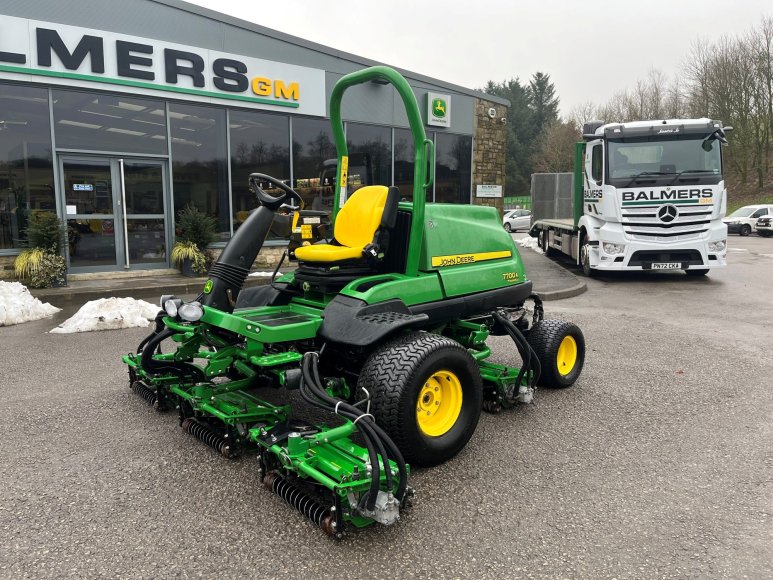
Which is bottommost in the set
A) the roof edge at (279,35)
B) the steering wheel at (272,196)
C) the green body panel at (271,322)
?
the green body panel at (271,322)

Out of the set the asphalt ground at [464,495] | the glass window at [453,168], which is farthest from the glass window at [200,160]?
the asphalt ground at [464,495]

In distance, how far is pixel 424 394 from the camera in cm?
352

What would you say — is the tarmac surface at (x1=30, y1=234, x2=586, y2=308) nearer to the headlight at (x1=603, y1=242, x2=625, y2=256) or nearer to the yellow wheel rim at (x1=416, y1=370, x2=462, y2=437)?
the headlight at (x1=603, y1=242, x2=625, y2=256)

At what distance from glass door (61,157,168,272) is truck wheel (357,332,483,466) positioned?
8.99 m

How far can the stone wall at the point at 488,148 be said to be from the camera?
626 inches

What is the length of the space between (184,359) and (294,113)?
30.7 ft

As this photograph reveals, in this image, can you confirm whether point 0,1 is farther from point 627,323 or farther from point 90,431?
point 627,323

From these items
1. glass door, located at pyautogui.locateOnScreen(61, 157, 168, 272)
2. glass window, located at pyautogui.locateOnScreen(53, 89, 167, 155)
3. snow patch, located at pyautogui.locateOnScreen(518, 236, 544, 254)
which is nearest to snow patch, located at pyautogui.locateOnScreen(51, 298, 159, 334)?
glass door, located at pyautogui.locateOnScreen(61, 157, 168, 272)

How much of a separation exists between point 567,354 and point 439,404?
1943 millimetres

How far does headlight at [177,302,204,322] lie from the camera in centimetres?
362

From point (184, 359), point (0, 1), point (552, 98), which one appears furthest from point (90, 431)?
point (552, 98)

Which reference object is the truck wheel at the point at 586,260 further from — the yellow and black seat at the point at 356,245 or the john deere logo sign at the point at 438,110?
the yellow and black seat at the point at 356,245

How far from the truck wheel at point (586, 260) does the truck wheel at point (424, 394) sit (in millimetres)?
9009

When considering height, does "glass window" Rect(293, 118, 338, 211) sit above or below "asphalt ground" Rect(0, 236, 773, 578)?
above
